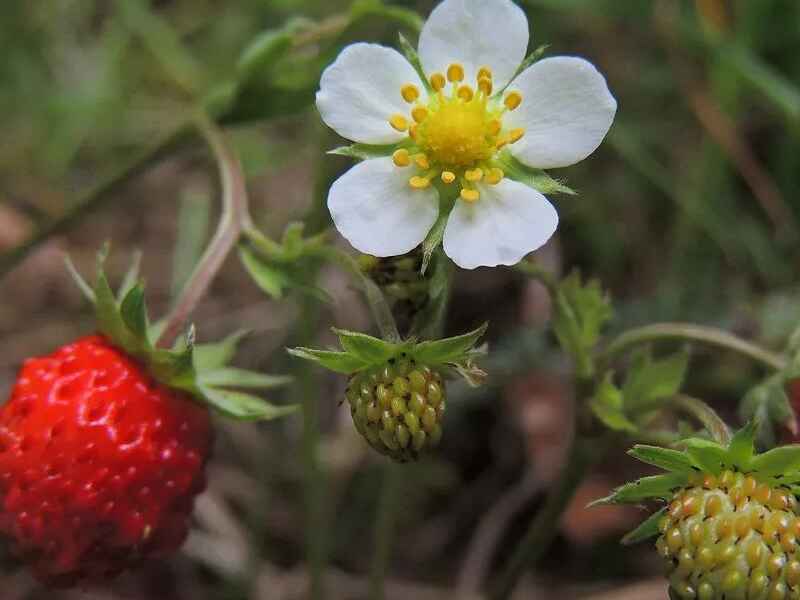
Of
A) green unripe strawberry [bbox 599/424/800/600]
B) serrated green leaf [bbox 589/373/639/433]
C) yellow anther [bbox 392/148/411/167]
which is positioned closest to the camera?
green unripe strawberry [bbox 599/424/800/600]

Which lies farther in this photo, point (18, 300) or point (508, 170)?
point (18, 300)

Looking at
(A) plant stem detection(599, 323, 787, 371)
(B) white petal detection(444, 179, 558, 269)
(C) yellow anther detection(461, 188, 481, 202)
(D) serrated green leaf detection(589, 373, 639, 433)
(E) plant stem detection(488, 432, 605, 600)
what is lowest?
(E) plant stem detection(488, 432, 605, 600)

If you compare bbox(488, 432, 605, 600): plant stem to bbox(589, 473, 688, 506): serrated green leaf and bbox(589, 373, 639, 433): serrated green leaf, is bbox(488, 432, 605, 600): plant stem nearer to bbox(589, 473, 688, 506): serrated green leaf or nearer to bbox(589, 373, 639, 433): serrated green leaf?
bbox(589, 373, 639, 433): serrated green leaf

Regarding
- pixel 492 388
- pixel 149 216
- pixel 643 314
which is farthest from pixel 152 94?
pixel 643 314

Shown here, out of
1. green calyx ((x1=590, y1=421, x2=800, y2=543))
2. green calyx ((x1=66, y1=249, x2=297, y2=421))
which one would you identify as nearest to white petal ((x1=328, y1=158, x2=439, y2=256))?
green calyx ((x1=66, y1=249, x2=297, y2=421))

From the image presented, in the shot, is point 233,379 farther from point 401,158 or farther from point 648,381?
point 648,381

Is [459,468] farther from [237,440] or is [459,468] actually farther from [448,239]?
[448,239]

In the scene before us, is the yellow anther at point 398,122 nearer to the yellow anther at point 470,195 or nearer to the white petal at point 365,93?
the white petal at point 365,93
